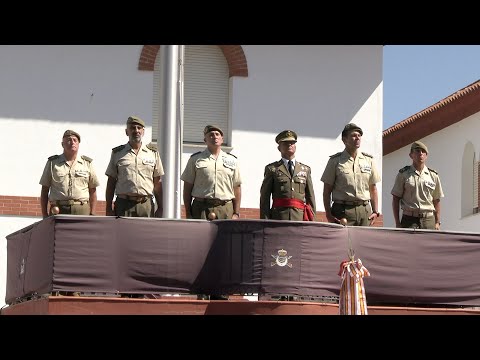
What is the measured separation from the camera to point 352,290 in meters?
14.0

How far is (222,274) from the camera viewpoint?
14.4 metres

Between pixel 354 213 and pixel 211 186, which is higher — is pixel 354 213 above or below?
below

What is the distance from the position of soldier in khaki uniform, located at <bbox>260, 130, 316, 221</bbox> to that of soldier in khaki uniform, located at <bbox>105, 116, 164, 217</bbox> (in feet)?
3.92

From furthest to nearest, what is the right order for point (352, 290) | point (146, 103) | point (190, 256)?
point (146, 103), point (190, 256), point (352, 290)

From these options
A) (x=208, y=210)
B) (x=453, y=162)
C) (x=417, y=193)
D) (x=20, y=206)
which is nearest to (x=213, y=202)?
(x=208, y=210)

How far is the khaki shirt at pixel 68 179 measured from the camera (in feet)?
50.3

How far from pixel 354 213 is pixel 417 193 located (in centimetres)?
96

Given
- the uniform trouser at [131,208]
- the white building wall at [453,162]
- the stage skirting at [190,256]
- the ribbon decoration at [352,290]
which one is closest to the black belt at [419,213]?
the stage skirting at [190,256]

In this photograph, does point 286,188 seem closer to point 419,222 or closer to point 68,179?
point 419,222

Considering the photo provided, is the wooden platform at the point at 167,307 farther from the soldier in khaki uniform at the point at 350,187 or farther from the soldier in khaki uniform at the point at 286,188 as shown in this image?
the soldier in khaki uniform at the point at 350,187
